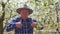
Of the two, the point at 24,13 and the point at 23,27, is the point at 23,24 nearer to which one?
the point at 23,27

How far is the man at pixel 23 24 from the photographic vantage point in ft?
16.1

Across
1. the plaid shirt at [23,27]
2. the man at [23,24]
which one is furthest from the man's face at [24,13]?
the plaid shirt at [23,27]

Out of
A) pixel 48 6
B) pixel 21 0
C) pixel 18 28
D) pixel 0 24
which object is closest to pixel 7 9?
pixel 21 0

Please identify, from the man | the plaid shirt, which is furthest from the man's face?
the plaid shirt

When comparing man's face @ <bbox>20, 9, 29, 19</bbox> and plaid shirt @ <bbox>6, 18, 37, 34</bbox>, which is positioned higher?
man's face @ <bbox>20, 9, 29, 19</bbox>

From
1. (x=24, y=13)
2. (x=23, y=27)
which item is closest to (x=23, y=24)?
(x=23, y=27)

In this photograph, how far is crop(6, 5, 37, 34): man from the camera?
193 inches

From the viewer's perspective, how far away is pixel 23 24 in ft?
16.2

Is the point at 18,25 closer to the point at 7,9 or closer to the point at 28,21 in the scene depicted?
the point at 28,21

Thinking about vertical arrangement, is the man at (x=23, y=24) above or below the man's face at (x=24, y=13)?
below

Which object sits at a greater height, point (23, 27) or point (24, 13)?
point (24, 13)

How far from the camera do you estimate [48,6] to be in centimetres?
761

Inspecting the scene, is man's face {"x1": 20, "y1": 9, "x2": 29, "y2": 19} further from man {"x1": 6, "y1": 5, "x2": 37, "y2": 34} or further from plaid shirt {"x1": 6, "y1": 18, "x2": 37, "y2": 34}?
plaid shirt {"x1": 6, "y1": 18, "x2": 37, "y2": 34}

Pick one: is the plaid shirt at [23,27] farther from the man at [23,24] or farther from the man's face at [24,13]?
the man's face at [24,13]
